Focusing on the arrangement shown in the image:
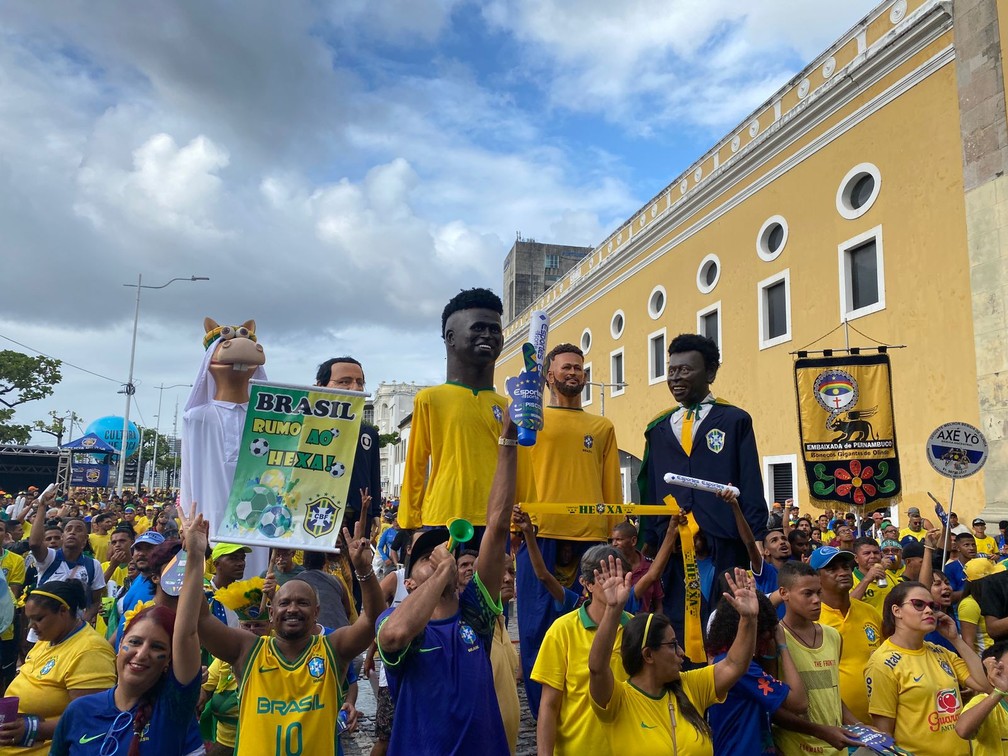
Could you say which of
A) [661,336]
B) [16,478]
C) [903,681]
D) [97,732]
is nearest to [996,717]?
[903,681]

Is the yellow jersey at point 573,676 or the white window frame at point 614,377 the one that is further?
the white window frame at point 614,377

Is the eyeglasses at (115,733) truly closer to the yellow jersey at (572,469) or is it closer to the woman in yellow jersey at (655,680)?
the woman in yellow jersey at (655,680)

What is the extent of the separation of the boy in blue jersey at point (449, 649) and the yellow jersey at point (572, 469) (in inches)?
53.9

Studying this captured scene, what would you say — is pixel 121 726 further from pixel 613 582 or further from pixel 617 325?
pixel 617 325

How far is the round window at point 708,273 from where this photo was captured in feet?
68.6

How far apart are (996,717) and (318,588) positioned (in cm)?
356

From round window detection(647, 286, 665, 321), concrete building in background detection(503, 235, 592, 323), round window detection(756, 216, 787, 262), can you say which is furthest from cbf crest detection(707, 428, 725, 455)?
concrete building in background detection(503, 235, 592, 323)

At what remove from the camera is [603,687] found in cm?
318

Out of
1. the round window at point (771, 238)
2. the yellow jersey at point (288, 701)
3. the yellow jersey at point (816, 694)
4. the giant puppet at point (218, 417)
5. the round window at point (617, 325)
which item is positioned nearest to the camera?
the yellow jersey at point (288, 701)

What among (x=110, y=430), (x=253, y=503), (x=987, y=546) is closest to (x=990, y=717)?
(x=253, y=503)

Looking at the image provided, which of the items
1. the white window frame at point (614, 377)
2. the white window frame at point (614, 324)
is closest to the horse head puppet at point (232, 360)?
the white window frame at point (614, 377)

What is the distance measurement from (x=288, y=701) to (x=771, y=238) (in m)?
17.9

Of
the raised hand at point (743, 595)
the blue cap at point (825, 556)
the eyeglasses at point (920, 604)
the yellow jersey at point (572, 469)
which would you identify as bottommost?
the eyeglasses at point (920, 604)

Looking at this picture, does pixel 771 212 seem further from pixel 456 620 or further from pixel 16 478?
pixel 16 478
